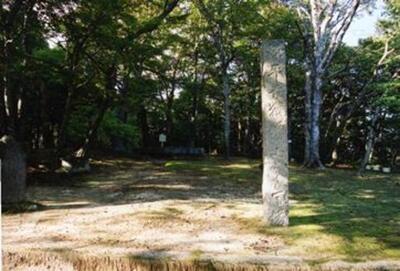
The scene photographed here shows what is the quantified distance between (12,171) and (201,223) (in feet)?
9.38

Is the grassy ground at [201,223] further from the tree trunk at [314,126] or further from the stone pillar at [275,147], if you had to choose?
the tree trunk at [314,126]

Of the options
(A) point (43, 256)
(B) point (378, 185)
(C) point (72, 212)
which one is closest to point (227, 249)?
(A) point (43, 256)

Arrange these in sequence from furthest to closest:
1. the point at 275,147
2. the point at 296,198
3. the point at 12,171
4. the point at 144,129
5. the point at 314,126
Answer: the point at 144,129
the point at 314,126
the point at 296,198
the point at 12,171
the point at 275,147

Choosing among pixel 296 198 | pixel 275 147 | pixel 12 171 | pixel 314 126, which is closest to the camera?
pixel 275 147

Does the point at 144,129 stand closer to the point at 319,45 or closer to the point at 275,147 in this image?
the point at 319,45

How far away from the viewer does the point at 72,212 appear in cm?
610

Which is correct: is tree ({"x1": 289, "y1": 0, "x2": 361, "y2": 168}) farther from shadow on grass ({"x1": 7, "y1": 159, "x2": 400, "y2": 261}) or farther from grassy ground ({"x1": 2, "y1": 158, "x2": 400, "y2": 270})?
grassy ground ({"x1": 2, "y1": 158, "x2": 400, "y2": 270})

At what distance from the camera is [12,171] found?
21.0ft

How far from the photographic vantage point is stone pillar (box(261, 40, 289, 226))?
538 cm

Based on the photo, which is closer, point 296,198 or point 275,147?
point 275,147

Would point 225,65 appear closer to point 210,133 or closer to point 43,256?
point 210,133

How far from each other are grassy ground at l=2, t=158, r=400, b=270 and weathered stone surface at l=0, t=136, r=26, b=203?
0.42 meters

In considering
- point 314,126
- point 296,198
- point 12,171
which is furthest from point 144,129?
point 12,171

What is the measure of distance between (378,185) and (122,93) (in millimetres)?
7133
